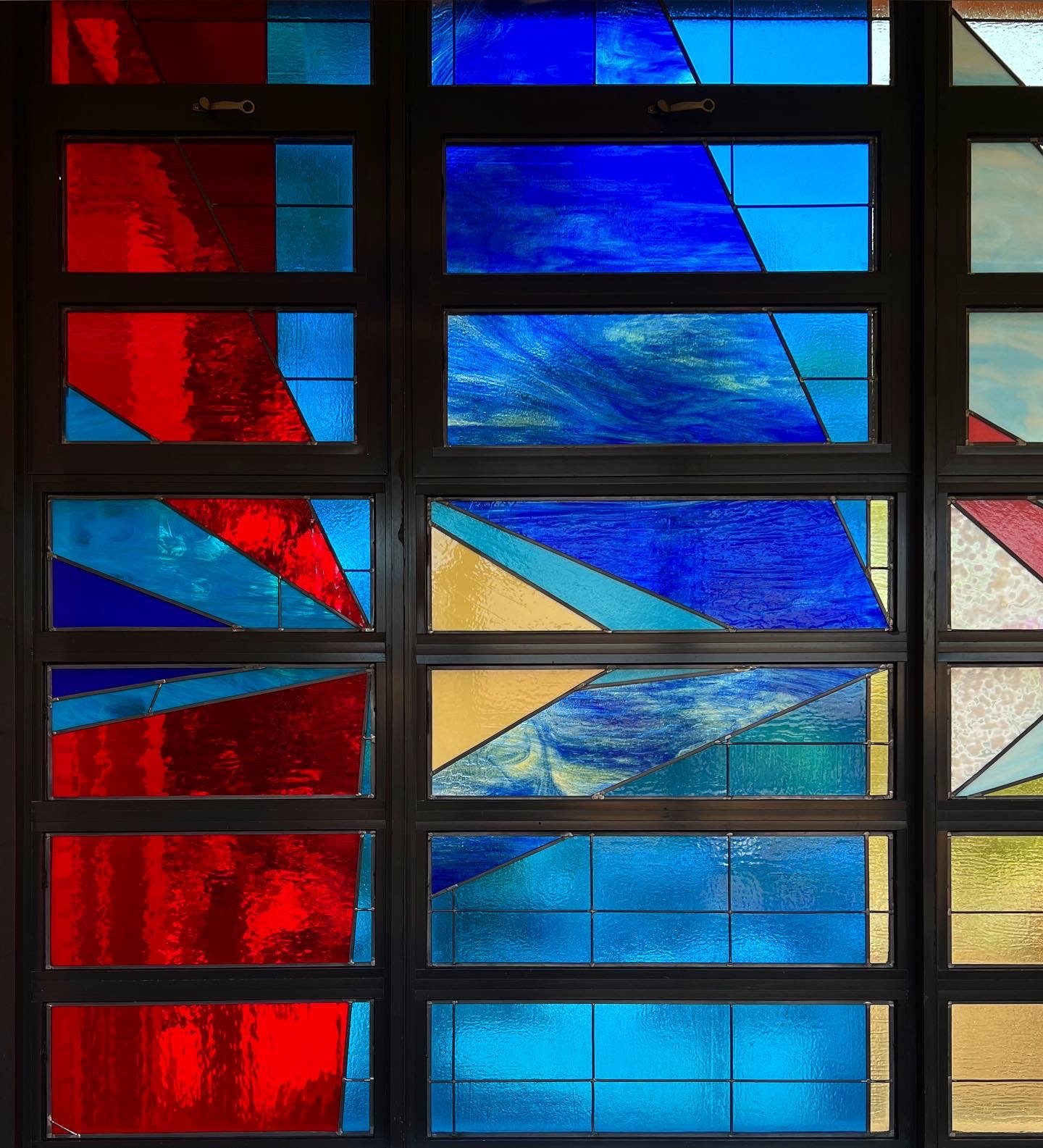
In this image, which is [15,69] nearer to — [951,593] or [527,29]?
[527,29]

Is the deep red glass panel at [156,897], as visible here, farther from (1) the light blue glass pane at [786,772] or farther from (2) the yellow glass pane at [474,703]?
(1) the light blue glass pane at [786,772]

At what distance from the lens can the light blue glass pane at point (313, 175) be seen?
2.04 meters

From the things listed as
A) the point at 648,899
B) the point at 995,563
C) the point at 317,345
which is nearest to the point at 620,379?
the point at 317,345

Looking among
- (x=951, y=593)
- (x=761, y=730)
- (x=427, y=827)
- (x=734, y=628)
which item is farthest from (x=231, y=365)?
(x=951, y=593)

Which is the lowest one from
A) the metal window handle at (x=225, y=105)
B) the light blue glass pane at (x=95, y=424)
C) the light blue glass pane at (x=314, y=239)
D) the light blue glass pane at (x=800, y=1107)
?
the light blue glass pane at (x=800, y=1107)

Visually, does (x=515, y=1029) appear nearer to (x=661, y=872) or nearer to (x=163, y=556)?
(x=661, y=872)

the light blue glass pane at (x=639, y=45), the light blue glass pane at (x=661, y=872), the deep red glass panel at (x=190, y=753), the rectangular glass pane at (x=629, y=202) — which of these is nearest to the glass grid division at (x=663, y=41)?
the light blue glass pane at (x=639, y=45)

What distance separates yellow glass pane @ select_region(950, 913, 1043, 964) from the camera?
2.05 m

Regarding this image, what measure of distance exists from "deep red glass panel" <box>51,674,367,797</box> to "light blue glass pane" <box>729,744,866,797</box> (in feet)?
3.32

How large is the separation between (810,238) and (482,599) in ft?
3.71

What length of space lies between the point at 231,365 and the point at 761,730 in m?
1.48

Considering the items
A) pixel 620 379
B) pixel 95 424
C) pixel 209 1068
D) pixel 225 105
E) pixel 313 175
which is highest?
pixel 225 105

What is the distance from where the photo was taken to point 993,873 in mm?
2049

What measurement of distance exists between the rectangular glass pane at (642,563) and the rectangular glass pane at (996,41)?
101cm
